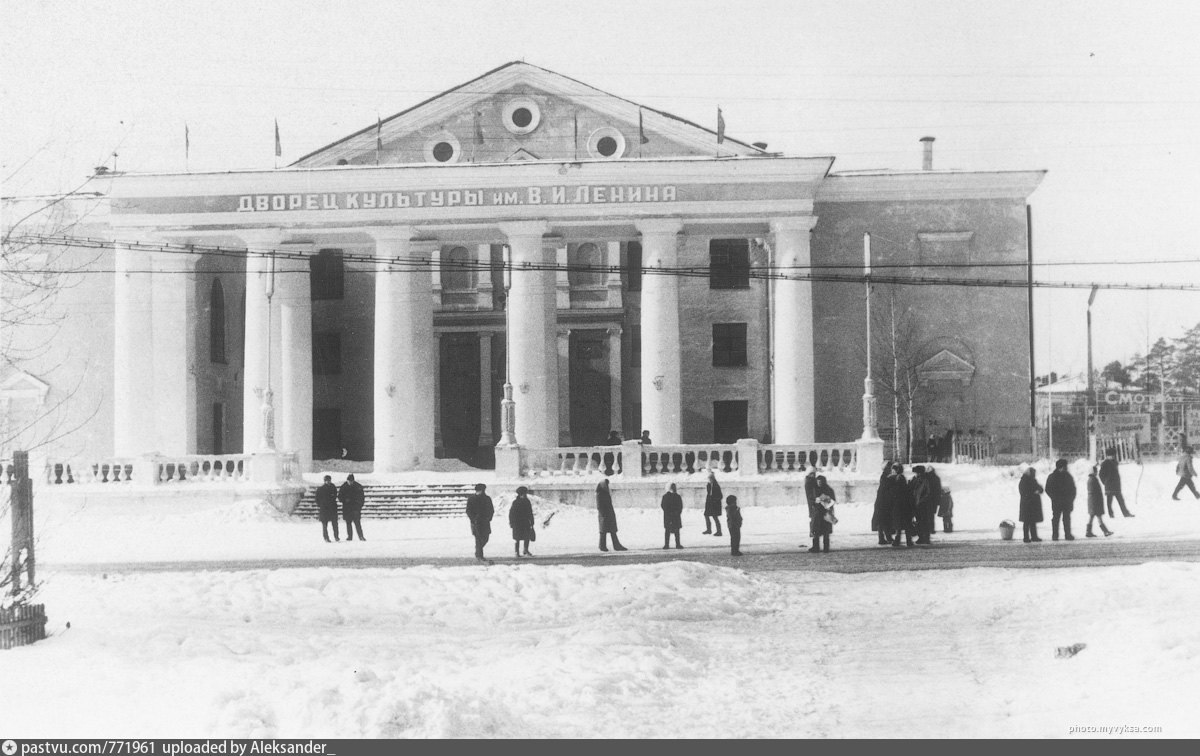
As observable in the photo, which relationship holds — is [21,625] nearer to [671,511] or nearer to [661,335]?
[671,511]

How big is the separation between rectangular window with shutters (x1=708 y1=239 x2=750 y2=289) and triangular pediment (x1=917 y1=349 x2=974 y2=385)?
7.17m

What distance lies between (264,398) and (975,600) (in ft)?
73.3

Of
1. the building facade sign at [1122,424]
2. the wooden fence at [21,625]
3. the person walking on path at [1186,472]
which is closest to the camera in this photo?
the wooden fence at [21,625]

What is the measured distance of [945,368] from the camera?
39906mm

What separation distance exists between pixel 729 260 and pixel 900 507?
2212 cm

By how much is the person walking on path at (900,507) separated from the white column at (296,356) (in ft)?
68.9

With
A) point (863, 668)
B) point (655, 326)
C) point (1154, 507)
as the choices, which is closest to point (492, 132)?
point (655, 326)

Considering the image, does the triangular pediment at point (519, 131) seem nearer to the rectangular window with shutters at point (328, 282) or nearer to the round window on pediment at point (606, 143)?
the round window on pediment at point (606, 143)

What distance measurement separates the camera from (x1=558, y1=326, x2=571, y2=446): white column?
4525 cm

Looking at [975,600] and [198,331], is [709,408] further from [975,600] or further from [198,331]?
[975,600]

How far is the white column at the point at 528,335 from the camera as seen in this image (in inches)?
1401

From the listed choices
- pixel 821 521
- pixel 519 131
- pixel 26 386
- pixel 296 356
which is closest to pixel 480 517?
pixel 821 521

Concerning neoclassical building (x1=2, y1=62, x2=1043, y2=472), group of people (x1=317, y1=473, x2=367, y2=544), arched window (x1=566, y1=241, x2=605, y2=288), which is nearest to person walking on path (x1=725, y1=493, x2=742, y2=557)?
group of people (x1=317, y1=473, x2=367, y2=544)

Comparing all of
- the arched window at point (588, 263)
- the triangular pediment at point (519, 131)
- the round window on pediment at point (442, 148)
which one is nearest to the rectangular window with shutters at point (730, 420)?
the arched window at point (588, 263)
